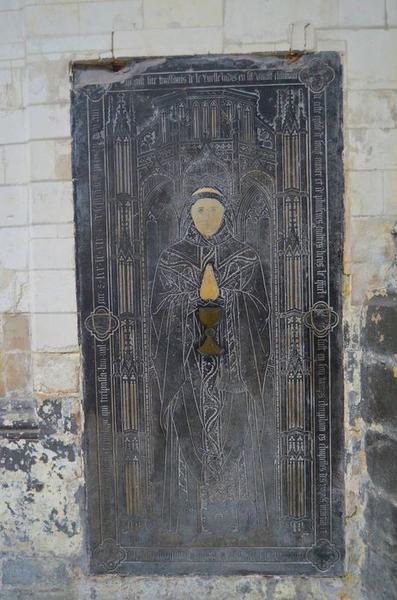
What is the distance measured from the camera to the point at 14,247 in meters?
3.37

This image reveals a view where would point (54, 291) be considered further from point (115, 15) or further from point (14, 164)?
point (115, 15)

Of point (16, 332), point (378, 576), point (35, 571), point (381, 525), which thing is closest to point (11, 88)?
point (16, 332)

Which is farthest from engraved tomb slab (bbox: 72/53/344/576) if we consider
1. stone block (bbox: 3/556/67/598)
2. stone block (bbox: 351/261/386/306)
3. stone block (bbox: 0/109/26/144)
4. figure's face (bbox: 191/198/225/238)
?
stone block (bbox: 0/109/26/144)

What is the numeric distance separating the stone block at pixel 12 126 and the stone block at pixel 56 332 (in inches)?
40.9

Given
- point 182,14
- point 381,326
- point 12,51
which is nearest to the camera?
point 381,326

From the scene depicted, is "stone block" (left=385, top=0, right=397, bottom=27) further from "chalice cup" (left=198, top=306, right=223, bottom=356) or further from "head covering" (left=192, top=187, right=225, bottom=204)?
"chalice cup" (left=198, top=306, right=223, bottom=356)

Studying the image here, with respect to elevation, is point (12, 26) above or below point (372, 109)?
above

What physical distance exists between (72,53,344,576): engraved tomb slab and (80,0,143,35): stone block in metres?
0.26

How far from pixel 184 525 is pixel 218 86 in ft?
8.33

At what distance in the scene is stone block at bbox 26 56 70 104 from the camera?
326 centimetres

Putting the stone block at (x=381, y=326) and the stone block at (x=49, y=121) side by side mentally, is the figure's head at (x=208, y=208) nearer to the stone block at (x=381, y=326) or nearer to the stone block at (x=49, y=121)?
the stone block at (x=49, y=121)

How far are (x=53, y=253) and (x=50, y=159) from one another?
539 millimetres

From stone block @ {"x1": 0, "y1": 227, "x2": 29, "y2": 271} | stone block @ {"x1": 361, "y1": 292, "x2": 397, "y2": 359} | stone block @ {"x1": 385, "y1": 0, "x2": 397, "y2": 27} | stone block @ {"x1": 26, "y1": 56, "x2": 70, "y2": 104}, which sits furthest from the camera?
stone block @ {"x1": 0, "y1": 227, "x2": 29, "y2": 271}

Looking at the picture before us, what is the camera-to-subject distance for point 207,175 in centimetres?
326
